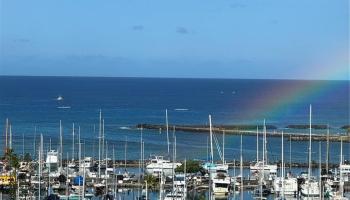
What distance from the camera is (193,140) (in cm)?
6838

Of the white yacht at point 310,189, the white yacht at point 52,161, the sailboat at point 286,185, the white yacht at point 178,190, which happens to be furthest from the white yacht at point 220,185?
the white yacht at point 52,161

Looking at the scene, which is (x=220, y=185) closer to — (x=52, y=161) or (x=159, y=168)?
(x=159, y=168)

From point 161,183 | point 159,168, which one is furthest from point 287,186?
point 159,168

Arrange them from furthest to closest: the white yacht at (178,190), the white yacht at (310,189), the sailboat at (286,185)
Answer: the sailboat at (286,185) < the white yacht at (310,189) < the white yacht at (178,190)

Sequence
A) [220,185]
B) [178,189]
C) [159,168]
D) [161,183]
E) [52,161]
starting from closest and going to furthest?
[161,183] < [178,189] < [220,185] < [159,168] < [52,161]

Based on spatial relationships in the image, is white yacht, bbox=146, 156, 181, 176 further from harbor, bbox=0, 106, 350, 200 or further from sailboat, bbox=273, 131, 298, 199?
sailboat, bbox=273, 131, 298, 199

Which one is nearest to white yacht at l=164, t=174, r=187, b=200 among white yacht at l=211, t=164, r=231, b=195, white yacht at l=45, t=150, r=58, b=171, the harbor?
the harbor

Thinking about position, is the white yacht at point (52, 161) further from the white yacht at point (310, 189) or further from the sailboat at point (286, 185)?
the white yacht at point (310, 189)

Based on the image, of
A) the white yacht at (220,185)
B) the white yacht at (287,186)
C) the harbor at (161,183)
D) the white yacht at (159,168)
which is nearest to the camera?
the harbor at (161,183)

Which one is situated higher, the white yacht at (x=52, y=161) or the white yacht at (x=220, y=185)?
the white yacht at (x=52, y=161)

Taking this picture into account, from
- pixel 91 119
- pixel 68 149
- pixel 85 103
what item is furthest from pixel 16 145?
pixel 85 103

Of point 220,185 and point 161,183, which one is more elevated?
point 161,183

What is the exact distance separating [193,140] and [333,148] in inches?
551

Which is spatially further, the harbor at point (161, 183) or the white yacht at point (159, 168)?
the white yacht at point (159, 168)
